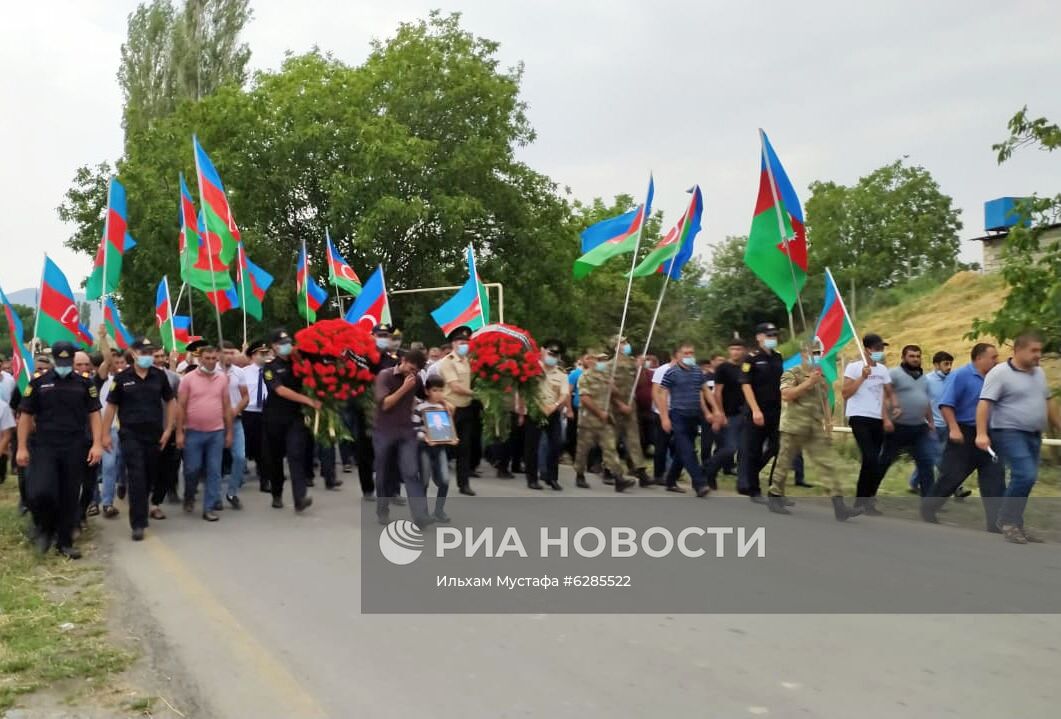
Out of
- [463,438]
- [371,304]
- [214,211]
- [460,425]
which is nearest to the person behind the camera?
[463,438]

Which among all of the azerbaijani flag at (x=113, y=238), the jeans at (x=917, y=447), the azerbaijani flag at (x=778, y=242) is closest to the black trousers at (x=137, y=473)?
the azerbaijani flag at (x=113, y=238)

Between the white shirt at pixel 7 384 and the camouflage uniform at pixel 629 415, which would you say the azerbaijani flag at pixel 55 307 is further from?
the camouflage uniform at pixel 629 415

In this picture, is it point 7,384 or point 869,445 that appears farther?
point 7,384

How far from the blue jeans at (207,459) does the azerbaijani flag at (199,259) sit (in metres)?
5.70

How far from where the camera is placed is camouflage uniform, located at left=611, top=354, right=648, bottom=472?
12.3 meters

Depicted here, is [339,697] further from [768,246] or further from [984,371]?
[768,246]

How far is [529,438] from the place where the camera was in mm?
12391

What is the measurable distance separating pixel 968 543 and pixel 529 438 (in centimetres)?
541

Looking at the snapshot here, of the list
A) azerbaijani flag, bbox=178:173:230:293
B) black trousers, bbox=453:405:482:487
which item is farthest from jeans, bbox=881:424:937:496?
azerbaijani flag, bbox=178:173:230:293

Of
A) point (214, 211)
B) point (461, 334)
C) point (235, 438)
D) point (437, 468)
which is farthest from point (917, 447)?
point (214, 211)

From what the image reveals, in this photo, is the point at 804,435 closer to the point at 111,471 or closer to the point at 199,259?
the point at 111,471

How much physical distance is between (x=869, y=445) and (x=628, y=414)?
10.8 feet

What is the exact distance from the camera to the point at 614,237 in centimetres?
1412

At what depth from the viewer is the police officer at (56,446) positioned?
8227 mm
